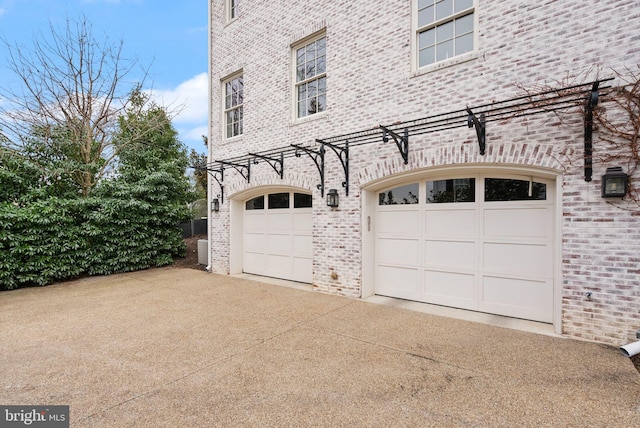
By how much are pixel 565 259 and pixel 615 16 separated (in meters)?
2.82

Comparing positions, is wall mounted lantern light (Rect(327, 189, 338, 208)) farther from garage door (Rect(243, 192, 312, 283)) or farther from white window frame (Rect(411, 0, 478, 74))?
white window frame (Rect(411, 0, 478, 74))

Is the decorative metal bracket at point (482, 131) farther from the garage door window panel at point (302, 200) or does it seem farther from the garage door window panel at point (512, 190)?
the garage door window panel at point (302, 200)

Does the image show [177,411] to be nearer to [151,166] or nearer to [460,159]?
[460,159]

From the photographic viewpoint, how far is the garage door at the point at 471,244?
13.7 feet

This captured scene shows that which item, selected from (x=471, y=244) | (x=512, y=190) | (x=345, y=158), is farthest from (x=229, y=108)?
(x=512, y=190)

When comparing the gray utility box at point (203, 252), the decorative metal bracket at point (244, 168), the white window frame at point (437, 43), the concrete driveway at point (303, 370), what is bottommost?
the concrete driveway at point (303, 370)

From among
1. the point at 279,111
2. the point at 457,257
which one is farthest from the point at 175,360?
the point at 279,111

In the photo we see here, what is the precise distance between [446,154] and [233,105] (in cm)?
578

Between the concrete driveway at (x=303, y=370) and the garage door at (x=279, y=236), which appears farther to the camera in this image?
the garage door at (x=279, y=236)

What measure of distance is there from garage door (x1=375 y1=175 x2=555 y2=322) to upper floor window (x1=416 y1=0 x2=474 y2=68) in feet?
6.40

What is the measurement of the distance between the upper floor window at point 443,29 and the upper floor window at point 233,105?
15.1 feet

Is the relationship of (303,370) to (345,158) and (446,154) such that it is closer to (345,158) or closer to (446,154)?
(446,154)

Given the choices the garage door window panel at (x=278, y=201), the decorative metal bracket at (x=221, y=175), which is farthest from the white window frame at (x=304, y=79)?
the decorative metal bracket at (x=221, y=175)

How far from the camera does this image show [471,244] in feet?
15.2
